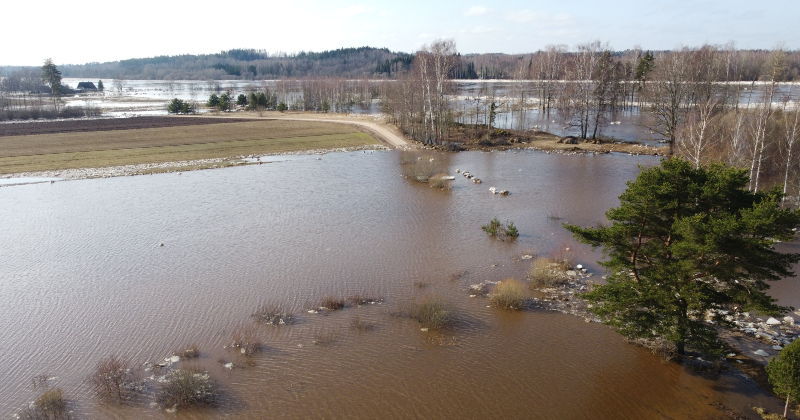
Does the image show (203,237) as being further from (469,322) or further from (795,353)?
(795,353)

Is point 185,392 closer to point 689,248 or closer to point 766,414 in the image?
point 689,248

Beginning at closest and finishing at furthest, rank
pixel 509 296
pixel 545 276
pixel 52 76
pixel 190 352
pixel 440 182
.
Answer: pixel 190 352 → pixel 509 296 → pixel 545 276 → pixel 440 182 → pixel 52 76

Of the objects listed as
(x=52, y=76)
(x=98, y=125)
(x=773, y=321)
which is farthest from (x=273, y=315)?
(x=52, y=76)

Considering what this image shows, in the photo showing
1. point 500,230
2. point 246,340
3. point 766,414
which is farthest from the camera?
point 500,230

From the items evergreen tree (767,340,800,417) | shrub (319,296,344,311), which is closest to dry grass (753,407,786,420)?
evergreen tree (767,340,800,417)

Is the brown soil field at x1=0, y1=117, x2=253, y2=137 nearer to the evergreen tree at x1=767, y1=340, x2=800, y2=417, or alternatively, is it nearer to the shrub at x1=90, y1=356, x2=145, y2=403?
the shrub at x1=90, y1=356, x2=145, y2=403

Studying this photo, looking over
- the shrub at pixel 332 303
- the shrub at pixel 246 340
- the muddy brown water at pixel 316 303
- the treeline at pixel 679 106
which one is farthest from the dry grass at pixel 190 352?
the treeline at pixel 679 106

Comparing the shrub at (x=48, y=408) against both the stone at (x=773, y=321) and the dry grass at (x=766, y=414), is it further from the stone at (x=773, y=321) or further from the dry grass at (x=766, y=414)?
the stone at (x=773, y=321)
